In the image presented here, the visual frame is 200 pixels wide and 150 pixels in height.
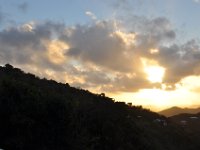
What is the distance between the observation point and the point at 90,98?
8994cm

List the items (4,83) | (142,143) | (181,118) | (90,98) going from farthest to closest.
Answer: (181,118), (90,98), (142,143), (4,83)

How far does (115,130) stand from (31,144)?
53.6 feet

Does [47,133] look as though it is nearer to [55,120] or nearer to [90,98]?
[55,120]

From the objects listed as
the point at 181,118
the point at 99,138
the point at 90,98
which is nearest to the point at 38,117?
the point at 99,138

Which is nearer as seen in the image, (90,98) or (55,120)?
(55,120)

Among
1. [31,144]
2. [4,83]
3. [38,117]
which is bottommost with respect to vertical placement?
[31,144]

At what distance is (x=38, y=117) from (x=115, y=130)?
13879 millimetres

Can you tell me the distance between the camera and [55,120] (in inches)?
1922

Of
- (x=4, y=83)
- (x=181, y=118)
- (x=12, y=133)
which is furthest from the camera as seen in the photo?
(x=181, y=118)

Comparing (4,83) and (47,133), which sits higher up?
(4,83)

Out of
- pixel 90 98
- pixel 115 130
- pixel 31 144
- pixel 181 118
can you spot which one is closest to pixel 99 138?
pixel 115 130

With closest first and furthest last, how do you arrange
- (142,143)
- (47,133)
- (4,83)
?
(47,133) < (4,83) < (142,143)

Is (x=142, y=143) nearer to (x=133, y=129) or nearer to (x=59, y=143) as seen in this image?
(x=133, y=129)

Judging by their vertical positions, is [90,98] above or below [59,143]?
above
